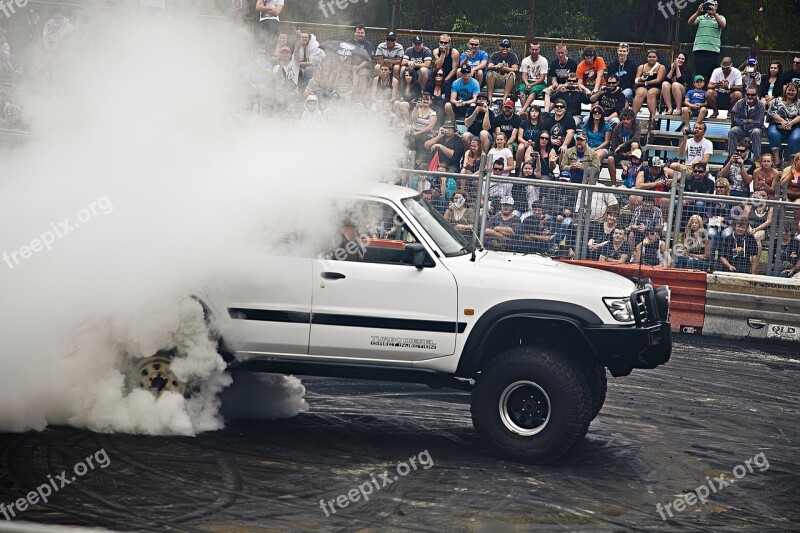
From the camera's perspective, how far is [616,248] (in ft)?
44.4

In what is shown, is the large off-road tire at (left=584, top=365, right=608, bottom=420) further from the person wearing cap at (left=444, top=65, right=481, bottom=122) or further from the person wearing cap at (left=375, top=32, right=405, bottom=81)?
the person wearing cap at (left=375, top=32, right=405, bottom=81)

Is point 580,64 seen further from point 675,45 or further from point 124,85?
point 124,85

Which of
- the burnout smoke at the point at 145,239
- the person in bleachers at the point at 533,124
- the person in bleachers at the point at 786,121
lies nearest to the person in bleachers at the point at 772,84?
the person in bleachers at the point at 786,121

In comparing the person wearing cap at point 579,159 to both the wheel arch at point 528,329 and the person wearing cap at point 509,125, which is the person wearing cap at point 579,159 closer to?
the person wearing cap at point 509,125

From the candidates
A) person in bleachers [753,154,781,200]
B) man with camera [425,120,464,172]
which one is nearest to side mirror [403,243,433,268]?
man with camera [425,120,464,172]

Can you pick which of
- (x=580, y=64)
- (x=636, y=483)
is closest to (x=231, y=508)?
(x=636, y=483)

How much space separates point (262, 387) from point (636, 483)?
3.29m

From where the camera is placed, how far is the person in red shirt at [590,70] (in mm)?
18469

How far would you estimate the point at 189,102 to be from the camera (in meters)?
8.91

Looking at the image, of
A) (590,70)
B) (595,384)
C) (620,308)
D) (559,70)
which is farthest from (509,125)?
(620,308)

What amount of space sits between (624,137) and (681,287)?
387 cm

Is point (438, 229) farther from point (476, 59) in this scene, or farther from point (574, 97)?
point (476, 59)

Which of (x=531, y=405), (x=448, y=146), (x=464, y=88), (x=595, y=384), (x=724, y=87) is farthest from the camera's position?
(x=724, y=87)

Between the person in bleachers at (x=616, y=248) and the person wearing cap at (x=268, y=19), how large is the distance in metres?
5.41
